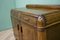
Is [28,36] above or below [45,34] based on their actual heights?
below

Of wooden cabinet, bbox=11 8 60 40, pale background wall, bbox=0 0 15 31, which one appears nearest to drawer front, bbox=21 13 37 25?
wooden cabinet, bbox=11 8 60 40

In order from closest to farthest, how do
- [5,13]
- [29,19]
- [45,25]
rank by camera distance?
[45,25] → [29,19] → [5,13]

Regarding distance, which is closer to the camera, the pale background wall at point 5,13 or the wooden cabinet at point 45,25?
the wooden cabinet at point 45,25

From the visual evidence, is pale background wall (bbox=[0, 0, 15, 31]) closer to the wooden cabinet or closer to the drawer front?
the drawer front

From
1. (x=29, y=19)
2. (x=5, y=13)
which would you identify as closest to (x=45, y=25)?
(x=29, y=19)

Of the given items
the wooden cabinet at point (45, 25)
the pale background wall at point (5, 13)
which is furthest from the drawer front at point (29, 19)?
the pale background wall at point (5, 13)

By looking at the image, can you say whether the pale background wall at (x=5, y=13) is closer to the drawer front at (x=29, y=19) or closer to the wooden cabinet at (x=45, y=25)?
the drawer front at (x=29, y=19)

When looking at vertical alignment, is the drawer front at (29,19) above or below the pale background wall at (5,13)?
above

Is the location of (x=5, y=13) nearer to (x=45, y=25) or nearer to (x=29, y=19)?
(x=29, y=19)

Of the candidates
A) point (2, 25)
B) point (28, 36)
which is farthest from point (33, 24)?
point (2, 25)

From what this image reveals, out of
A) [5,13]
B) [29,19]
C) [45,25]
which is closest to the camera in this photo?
[45,25]

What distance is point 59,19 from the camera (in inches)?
48.2

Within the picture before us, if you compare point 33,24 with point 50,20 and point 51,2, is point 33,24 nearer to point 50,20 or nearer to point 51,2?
point 50,20

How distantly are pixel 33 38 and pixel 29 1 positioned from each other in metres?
1.31
